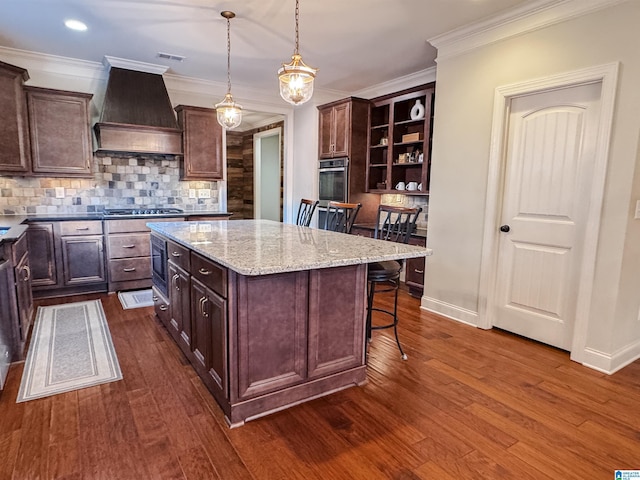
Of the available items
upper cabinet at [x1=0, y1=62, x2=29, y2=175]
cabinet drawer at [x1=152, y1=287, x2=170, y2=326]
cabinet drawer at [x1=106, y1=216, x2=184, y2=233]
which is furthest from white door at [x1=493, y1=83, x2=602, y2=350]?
upper cabinet at [x1=0, y1=62, x2=29, y2=175]

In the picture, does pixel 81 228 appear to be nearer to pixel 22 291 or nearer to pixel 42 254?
pixel 42 254

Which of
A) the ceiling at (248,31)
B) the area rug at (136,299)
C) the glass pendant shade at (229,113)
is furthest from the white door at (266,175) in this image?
the glass pendant shade at (229,113)

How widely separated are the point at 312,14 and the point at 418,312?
2882 millimetres

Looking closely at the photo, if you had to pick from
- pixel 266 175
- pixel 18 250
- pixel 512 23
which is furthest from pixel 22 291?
pixel 266 175

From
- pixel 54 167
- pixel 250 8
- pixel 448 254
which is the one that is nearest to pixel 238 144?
pixel 54 167

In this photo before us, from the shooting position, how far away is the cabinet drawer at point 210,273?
1928 millimetres

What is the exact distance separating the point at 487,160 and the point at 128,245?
386 cm

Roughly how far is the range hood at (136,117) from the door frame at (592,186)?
362cm

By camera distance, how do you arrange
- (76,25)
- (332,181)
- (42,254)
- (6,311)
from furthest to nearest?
(332,181), (42,254), (76,25), (6,311)

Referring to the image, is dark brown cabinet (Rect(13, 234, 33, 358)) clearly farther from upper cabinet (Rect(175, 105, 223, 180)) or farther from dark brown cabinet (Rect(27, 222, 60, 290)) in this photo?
upper cabinet (Rect(175, 105, 223, 180))

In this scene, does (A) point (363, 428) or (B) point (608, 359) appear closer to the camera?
(A) point (363, 428)

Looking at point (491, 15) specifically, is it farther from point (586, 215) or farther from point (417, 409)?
point (417, 409)

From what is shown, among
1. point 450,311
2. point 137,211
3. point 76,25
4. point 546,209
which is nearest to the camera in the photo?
point 546,209

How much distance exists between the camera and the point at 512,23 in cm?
304
